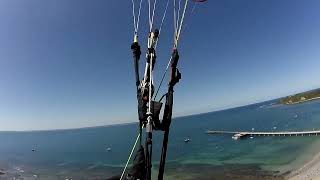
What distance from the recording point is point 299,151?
62.9m

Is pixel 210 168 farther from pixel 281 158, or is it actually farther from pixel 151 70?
pixel 151 70

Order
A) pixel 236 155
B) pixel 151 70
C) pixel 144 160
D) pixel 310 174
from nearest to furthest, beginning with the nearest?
pixel 144 160 → pixel 151 70 → pixel 310 174 → pixel 236 155

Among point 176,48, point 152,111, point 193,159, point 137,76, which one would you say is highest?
point 176,48

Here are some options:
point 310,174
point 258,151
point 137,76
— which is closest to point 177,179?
point 310,174

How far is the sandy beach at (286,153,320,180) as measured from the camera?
Result: 135ft

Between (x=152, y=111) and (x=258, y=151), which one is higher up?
(x=152, y=111)

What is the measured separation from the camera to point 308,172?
145ft

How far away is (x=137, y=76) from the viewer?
588 centimetres

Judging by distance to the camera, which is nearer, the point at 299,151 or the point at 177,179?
the point at 177,179

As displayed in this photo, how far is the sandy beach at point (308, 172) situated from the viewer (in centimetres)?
4129

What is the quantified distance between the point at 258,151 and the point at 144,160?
69728 mm

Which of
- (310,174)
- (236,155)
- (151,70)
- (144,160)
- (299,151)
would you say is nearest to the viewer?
(144,160)

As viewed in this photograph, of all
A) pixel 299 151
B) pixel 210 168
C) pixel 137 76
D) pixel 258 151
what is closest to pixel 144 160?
pixel 137 76

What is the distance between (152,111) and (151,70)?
31.1 inches
